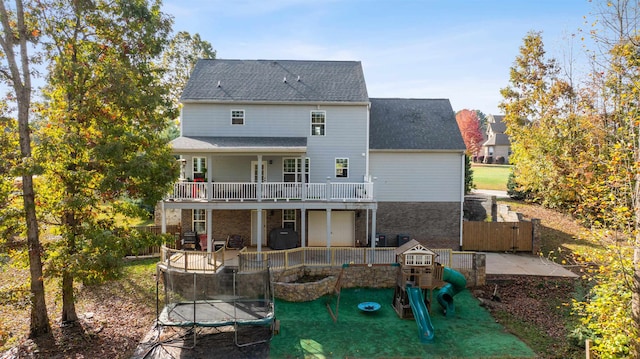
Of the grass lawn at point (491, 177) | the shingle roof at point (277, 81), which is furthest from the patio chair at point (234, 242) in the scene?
the grass lawn at point (491, 177)

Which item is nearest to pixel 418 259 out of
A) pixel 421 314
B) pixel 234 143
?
pixel 421 314

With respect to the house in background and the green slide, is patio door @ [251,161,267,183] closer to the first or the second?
the green slide

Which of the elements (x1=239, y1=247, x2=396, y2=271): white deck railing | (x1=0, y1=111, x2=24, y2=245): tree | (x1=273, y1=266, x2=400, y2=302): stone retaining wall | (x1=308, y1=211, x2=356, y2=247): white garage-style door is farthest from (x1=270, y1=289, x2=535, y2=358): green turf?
(x1=0, y1=111, x2=24, y2=245): tree

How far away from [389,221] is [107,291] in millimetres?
14032

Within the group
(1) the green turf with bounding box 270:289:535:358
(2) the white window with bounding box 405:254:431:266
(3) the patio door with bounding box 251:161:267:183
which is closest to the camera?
(1) the green turf with bounding box 270:289:535:358

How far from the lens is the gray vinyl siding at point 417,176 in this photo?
20000mm

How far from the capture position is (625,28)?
30.2 feet

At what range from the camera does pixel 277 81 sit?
20547 millimetres

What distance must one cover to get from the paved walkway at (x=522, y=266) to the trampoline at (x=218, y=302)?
1074 centimetres

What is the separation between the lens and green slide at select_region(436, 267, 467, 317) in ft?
44.1

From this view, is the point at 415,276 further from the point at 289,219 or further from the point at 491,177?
the point at 491,177

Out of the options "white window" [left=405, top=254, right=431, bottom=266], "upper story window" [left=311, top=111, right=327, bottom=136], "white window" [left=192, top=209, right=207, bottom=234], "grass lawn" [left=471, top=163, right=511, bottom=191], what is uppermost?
"upper story window" [left=311, top=111, right=327, bottom=136]

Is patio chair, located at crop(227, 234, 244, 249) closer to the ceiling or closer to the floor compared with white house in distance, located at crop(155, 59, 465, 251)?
closer to the floor

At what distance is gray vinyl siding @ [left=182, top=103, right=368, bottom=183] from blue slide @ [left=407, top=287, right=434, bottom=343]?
789 centimetres
